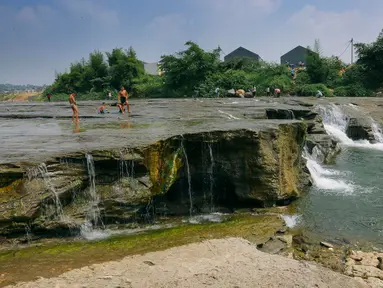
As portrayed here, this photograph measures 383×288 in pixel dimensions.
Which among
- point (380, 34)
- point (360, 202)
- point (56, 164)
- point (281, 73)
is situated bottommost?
point (360, 202)

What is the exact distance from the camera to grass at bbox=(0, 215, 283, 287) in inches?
255

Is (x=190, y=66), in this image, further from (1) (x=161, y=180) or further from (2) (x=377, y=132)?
(1) (x=161, y=180)

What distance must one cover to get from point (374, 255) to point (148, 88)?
39.1 m

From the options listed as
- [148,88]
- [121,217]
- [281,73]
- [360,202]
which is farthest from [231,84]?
[121,217]

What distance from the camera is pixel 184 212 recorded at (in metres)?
10.1

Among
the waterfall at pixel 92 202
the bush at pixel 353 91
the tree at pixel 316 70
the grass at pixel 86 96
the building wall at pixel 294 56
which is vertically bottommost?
the waterfall at pixel 92 202

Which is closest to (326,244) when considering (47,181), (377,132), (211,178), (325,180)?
(211,178)

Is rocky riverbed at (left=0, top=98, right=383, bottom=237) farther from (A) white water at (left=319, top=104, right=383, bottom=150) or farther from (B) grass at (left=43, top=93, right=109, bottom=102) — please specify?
(B) grass at (left=43, top=93, right=109, bottom=102)

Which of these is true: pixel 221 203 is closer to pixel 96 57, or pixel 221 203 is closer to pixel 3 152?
pixel 3 152

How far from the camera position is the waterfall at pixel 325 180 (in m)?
12.5

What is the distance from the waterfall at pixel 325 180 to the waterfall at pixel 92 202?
737 centimetres

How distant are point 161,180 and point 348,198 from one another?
18.8ft

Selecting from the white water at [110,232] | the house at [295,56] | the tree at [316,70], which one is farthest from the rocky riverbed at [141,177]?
the house at [295,56]

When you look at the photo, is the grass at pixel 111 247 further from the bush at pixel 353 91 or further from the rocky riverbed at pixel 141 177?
the bush at pixel 353 91
